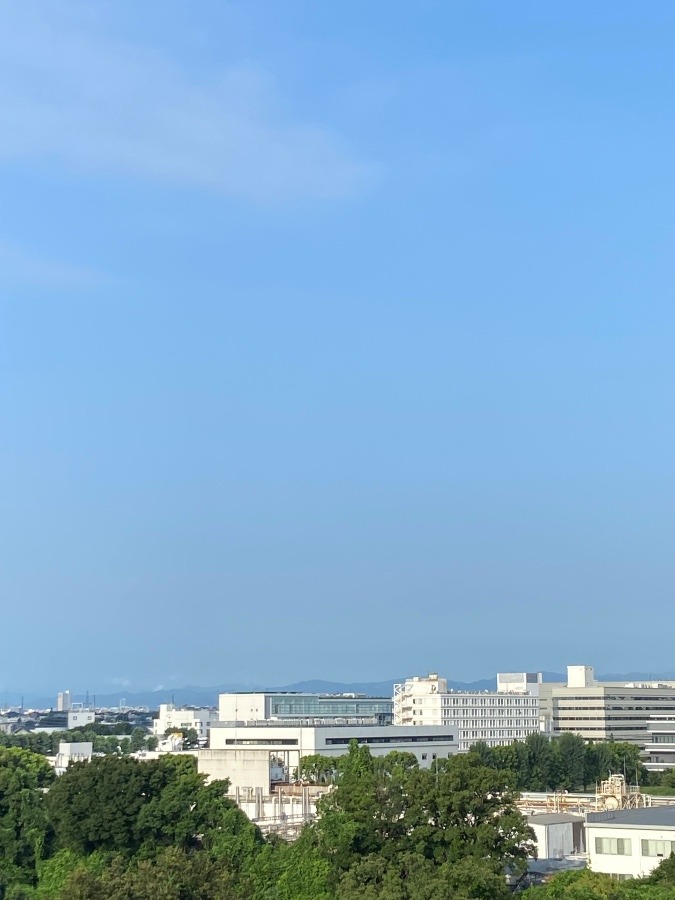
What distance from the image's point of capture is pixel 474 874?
3306cm

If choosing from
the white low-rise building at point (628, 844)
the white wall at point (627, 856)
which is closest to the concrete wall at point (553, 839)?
the white low-rise building at point (628, 844)

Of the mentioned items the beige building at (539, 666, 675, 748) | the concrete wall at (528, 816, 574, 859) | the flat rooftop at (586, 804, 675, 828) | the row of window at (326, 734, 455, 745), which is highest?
the beige building at (539, 666, 675, 748)

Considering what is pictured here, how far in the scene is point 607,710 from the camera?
406ft

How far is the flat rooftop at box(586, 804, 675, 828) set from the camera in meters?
41.3

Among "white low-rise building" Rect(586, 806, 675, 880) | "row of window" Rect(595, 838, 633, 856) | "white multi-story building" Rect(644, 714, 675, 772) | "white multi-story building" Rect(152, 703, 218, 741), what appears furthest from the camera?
"white multi-story building" Rect(152, 703, 218, 741)

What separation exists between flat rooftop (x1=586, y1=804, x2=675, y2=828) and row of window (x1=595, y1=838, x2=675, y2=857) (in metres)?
0.54

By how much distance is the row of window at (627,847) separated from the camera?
40094 mm

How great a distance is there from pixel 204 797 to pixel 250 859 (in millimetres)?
4154

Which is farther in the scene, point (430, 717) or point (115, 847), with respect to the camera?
point (430, 717)

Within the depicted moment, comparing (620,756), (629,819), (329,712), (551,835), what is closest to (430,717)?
(329,712)

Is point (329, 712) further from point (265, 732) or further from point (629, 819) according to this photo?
point (629, 819)

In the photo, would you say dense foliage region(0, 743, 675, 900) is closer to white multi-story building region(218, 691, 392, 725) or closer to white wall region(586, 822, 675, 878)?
white wall region(586, 822, 675, 878)

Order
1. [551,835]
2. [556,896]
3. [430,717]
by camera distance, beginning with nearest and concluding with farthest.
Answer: [556,896] → [551,835] → [430,717]

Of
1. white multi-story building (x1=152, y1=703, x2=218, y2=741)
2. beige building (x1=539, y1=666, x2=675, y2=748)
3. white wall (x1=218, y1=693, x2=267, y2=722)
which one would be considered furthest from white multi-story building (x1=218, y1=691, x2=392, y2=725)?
white multi-story building (x1=152, y1=703, x2=218, y2=741)
